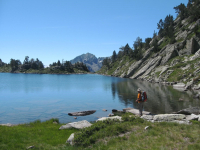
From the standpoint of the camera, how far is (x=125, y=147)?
10.7 metres

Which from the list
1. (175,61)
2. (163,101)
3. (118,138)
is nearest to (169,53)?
(175,61)

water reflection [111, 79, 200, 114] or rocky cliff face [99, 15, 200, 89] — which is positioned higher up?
rocky cliff face [99, 15, 200, 89]

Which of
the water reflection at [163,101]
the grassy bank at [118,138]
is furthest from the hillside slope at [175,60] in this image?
the grassy bank at [118,138]

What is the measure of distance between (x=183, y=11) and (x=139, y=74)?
77.7 m

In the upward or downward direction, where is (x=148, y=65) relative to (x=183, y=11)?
downward

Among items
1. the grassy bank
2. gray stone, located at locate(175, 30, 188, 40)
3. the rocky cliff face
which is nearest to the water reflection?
the rocky cliff face

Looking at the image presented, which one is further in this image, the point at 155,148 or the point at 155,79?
the point at 155,79

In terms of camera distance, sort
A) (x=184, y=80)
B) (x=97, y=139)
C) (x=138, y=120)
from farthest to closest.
Result: (x=184, y=80)
(x=138, y=120)
(x=97, y=139)

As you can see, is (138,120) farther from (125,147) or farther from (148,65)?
(148,65)

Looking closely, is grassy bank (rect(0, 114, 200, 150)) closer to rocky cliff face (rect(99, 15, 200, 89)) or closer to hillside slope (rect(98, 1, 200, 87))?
rocky cliff face (rect(99, 15, 200, 89))

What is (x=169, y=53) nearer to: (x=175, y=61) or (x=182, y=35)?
(x=175, y=61)

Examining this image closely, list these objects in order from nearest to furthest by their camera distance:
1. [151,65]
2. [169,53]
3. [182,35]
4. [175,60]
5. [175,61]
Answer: [175,61]
[175,60]
[169,53]
[182,35]
[151,65]

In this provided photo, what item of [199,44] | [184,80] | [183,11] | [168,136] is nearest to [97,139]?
[168,136]

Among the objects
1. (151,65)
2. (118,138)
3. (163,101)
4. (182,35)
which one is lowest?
(163,101)
